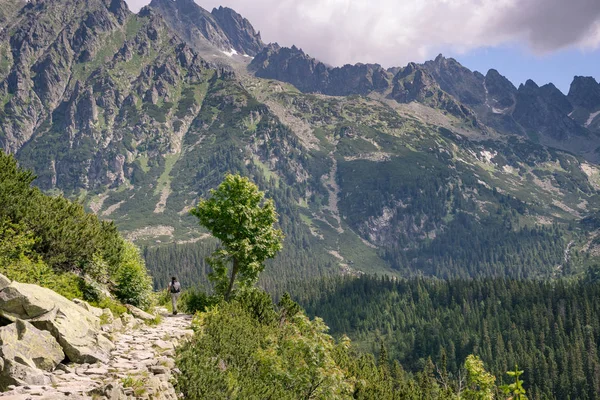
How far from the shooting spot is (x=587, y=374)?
200 meters

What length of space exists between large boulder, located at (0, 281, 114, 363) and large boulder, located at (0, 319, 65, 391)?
56 centimetres

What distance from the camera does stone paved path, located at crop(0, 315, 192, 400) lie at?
1652cm

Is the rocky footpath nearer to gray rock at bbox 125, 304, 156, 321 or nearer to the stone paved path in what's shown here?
the stone paved path

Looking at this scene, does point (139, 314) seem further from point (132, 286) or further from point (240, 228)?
point (240, 228)

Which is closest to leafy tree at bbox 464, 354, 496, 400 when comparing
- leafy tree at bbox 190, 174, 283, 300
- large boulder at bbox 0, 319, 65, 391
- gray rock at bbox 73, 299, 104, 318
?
leafy tree at bbox 190, 174, 283, 300

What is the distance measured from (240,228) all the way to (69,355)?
2274cm

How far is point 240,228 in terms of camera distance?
42219mm

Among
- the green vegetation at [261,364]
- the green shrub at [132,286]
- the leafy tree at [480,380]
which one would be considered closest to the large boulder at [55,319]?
the green vegetation at [261,364]

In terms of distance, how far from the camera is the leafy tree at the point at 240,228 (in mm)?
41844

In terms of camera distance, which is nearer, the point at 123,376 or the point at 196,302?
the point at 123,376

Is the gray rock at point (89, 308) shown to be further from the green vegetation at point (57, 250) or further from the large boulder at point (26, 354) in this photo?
the large boulder at point (26, 354)

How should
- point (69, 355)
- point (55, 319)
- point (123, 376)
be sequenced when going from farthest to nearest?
point (55, 319) < point (69, 355) < point (123, 376)

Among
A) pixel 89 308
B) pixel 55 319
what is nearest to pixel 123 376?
pixel 55 319

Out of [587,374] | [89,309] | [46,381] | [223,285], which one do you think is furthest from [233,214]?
[587,374]
